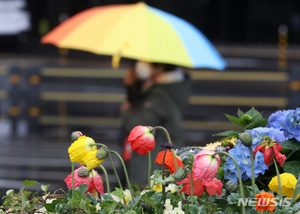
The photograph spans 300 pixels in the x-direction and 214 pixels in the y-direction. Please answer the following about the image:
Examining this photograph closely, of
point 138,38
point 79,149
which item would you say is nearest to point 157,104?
point 138,38

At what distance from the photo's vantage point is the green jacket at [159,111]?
249cm

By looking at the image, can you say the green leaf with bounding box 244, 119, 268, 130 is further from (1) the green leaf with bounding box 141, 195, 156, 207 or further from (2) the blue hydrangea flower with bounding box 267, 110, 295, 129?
(1) the green leaf with bounding box 141, 195, 156, 207

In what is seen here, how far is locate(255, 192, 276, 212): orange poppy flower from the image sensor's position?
0.61 metres

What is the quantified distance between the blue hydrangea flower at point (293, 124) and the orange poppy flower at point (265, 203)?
0.22 m

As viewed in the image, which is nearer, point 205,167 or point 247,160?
point 205,167

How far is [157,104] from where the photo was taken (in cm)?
257

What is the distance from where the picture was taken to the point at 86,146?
0.67m

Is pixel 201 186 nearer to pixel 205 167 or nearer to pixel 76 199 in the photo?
pixel 205 167

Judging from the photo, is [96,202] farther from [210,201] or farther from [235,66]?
[235,66]

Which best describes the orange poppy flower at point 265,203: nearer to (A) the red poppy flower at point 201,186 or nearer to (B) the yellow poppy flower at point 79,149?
(A) the red poppy flower at point 201,186

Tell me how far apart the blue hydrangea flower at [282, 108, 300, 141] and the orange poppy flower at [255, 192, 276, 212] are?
0.22 m

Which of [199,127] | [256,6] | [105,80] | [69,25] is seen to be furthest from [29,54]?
[69,25]

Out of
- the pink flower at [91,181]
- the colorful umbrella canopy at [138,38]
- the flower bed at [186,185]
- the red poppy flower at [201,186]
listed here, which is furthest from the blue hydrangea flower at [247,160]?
the colorful umbrella canopy at [138,38]

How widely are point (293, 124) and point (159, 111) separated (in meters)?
1.75
